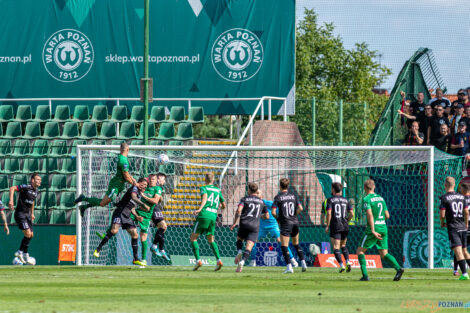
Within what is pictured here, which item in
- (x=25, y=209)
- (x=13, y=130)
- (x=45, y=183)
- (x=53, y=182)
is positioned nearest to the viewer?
(x=25, y=209)

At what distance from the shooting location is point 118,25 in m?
27.7

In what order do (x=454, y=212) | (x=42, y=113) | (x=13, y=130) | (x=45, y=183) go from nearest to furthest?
(x=454, y=212), (x=45, y=183), (x=13, y=130), (x=42, y=113)

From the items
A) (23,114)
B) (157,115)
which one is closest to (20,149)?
(23,114)

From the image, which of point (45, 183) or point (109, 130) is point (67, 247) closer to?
point (45, 183)

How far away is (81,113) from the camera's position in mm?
26438

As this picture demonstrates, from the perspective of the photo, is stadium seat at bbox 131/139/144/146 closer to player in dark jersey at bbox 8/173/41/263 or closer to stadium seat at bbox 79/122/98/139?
stadium seat at bbox 79/122/98/139

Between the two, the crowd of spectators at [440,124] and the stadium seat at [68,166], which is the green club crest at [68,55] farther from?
the crowd of spectators at [440,124]

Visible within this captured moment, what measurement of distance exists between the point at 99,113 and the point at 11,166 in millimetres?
3316

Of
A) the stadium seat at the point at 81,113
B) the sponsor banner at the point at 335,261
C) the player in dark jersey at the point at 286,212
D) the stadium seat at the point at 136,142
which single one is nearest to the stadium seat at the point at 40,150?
the stadium seat at the point at 81,113

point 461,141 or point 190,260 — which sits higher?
point 461,141

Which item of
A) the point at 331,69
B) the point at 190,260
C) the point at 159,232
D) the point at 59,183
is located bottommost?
the point at 190,260

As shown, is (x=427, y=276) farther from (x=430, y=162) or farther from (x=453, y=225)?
(x=430, y=162)

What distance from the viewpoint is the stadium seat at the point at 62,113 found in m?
26.6

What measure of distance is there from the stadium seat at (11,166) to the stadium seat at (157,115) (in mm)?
4282
